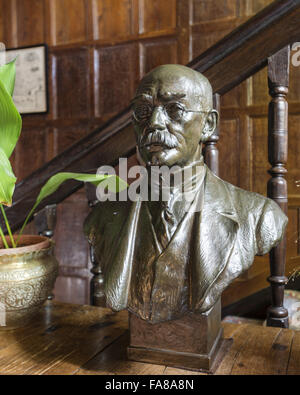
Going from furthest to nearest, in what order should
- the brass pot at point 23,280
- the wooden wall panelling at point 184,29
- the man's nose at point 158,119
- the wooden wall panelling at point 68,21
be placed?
the wooden wall panelling at point 68,21 → the wooden wall panelling at point 184,29 → the brass pot at point 23,280 → the man's nose at point 158,119

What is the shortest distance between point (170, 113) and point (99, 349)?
70cm

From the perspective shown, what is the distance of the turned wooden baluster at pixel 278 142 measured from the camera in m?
1.19

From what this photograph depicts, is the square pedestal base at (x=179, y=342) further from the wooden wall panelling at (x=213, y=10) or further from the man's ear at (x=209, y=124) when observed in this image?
the wooden wall panelling at (x=213, y=10)

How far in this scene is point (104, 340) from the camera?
1151 millimetres

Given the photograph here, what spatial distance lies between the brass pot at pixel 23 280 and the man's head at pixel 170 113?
1.64 feet

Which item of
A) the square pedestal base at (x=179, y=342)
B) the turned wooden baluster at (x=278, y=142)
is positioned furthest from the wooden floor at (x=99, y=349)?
the turned wooden baluster at (x=278, y=142)

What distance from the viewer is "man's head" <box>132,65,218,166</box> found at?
36.2 inches

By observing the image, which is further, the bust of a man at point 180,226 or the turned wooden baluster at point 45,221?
the turned wooden baluster at point 45,221

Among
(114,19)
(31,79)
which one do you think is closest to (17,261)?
(114,19)

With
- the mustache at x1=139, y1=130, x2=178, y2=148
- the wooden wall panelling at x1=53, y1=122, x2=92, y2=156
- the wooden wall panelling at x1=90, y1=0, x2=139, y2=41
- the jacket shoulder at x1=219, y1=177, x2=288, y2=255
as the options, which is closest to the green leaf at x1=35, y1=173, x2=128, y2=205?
the mustache at x1=139, y1=130, x2=178, y2=148

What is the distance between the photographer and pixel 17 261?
114 cm

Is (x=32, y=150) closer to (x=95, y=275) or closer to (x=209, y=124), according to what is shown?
(x=95, y=275)

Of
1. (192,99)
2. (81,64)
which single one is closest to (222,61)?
(192,99)

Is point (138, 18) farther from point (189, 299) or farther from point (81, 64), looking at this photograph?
point (189, 299)
